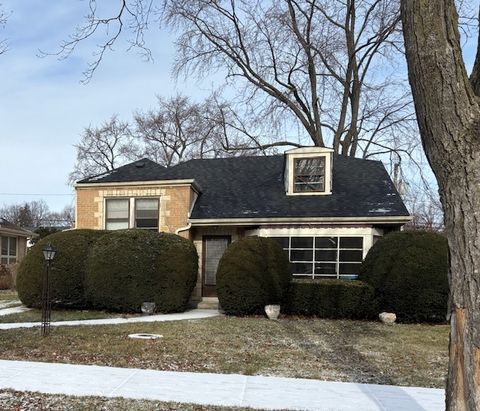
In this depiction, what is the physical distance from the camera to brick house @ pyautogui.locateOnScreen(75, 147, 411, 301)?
51.2 ft

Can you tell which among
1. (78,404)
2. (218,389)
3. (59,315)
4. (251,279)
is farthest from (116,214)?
(78,404)

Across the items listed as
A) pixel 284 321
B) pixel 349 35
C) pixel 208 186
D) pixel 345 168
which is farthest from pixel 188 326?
pixel 349 35

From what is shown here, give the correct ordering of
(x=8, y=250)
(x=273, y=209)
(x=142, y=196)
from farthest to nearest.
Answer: (x=8, y=250) < (x=142, y=196) < (x=273, y=209)

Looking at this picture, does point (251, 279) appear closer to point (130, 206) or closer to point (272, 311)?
point (272, 311)

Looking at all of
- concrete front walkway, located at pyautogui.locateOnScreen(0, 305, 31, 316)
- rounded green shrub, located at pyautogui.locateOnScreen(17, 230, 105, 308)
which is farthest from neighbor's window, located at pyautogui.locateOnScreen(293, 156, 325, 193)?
concrete front walkway, located at pyautogui.locateOnScreen(0, 305, 31, 316)

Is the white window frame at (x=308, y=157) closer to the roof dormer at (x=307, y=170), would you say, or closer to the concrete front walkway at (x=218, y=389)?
the roof dormer at (x=307, y=170)

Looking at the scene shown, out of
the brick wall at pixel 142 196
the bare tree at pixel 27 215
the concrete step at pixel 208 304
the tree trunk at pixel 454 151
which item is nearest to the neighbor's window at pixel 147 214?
the brick wall at pixel 142 196

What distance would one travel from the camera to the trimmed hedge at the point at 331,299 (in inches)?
523

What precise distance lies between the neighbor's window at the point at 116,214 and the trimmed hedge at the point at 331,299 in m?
6.66

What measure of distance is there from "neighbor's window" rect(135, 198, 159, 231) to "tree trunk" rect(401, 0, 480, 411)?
14.2m

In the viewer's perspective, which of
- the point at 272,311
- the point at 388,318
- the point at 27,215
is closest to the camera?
the point at 388,318

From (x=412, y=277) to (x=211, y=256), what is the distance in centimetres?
674

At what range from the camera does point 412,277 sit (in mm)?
13070

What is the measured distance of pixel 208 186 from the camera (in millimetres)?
18906
